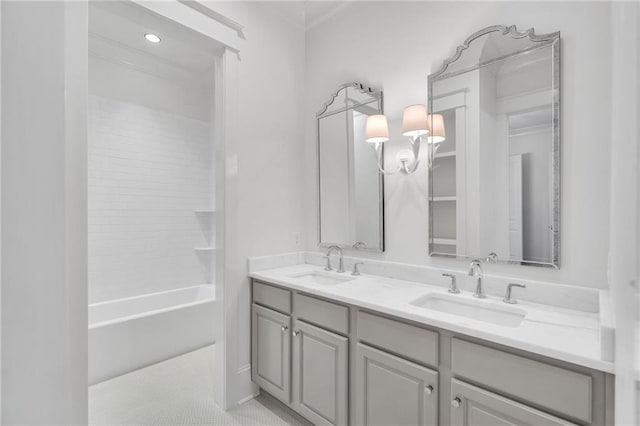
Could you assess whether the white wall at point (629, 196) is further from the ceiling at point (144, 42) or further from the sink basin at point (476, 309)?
the ceiling at point (144, 42)

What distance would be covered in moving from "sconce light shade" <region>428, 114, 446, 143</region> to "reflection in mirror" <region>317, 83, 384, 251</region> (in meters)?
0.40

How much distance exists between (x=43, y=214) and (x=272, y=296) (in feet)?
6.47

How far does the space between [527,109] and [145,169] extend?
127 inches

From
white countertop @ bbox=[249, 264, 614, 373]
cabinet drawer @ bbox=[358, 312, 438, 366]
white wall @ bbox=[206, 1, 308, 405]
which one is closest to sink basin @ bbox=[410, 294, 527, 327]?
white countertop @ bbox=[249, 264, 614, 373]

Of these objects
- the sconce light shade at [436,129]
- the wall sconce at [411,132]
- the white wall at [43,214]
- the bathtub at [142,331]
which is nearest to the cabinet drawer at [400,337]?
the wall sconce at [411,132]

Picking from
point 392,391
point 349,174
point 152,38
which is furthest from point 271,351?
point 152,38

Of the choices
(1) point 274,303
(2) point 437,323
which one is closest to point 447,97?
(2) point 437,323

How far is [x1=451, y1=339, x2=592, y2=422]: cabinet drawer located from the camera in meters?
0.99

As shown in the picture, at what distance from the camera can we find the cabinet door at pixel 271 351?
6.31 ft

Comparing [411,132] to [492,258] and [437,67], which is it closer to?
[437,67]

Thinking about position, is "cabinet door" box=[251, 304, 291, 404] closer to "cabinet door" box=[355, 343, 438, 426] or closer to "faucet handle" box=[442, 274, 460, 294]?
"cabinet door" box=[355, 343, 438, 426]

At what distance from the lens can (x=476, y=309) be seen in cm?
156

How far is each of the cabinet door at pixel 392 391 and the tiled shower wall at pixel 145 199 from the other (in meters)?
2.49

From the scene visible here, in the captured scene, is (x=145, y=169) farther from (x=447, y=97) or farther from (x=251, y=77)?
(x=447, y=97)
